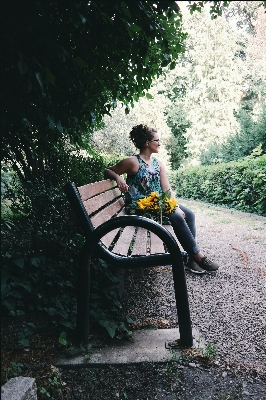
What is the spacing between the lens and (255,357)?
87.7 inches

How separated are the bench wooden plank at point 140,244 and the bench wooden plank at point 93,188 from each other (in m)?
0.52

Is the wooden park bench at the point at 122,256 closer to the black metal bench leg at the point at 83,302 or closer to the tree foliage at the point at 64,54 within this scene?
the black metal bench leg at the point at 83,302

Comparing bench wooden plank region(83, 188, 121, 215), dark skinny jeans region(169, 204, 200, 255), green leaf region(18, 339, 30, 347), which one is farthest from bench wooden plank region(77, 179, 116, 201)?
green leaf region(18, 339, 30, 347)

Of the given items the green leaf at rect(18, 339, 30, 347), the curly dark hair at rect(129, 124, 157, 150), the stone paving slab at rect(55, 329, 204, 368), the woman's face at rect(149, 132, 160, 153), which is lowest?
the stone paving slab at rect(55, 329, 204, 368)

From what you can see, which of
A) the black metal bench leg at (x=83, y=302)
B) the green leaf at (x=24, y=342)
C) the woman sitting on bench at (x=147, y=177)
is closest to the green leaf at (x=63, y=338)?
the black metal bench leg at (x=83, y=302)

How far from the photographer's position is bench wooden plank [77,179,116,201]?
2.54 meters

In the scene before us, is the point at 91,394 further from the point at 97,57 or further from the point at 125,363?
the point at 97,57

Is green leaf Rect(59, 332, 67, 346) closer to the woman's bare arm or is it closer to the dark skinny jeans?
the dark skinny jeans

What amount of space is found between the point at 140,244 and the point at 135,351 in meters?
0.77

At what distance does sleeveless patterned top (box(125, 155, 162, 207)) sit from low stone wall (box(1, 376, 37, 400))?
2.44 m

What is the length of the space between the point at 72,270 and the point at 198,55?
2955cm

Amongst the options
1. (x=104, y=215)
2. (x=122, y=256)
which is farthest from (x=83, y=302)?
(x=104, y=215)

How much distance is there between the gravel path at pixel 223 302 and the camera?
2.39 metres

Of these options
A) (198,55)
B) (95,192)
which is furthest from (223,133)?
(95,192)
